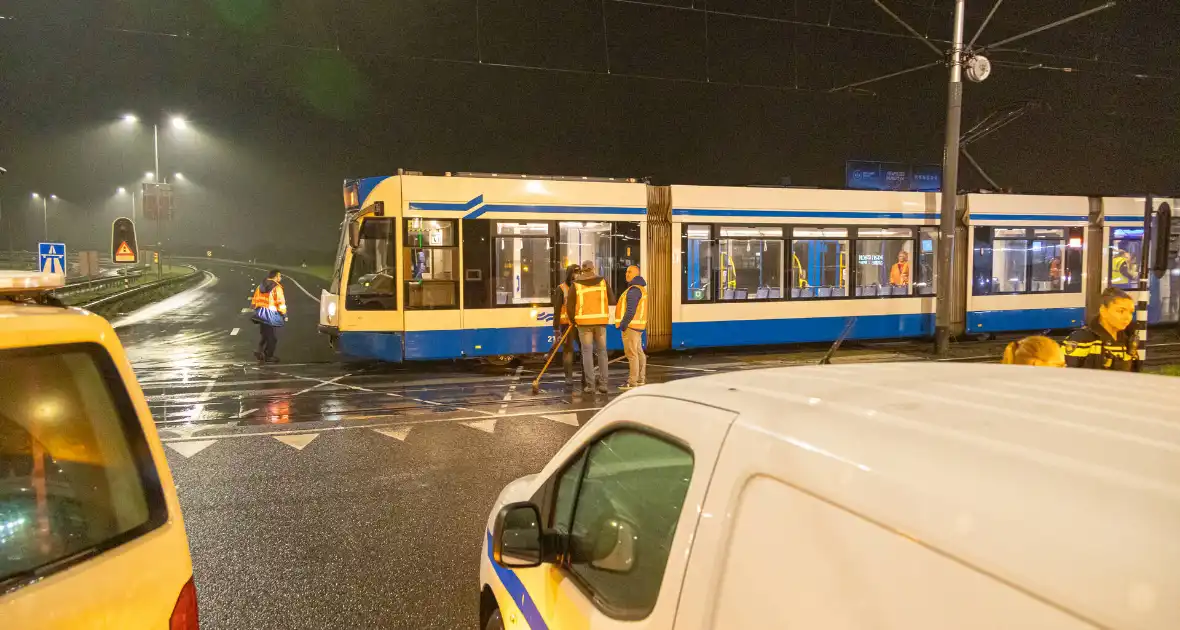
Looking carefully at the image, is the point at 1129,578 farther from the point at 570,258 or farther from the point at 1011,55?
the point at 1011,55

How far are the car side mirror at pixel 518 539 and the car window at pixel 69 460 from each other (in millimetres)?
1007

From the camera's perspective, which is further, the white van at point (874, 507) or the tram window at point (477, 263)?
the tram window at point (477, 263)

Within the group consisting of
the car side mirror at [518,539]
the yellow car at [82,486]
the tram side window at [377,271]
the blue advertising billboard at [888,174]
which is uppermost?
the blue advertising billboard at [888,174]

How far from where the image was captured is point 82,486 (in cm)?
227

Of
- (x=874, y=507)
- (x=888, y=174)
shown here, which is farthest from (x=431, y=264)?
(x=888, y=174)

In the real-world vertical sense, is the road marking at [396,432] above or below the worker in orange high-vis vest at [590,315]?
below

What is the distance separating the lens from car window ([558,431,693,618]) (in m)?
2.03

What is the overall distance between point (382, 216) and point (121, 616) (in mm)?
11139

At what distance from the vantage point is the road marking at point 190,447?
8.15m

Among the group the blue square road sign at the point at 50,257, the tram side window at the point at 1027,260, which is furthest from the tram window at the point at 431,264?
the tram side window at the point at 1027,260

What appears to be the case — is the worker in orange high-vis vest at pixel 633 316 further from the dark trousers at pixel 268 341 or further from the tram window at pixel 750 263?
the dark trousers at pixel 268 341

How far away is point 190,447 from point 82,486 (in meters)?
6.75

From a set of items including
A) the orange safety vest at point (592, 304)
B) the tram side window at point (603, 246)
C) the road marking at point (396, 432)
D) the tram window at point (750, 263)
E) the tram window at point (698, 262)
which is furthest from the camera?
the tram window at point (750, 263)

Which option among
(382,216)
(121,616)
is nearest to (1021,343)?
(121,616)
